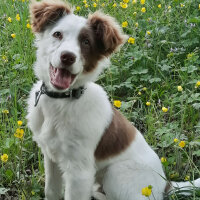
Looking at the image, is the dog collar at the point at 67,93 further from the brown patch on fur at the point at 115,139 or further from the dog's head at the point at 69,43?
the brown patch on fur at the point at 115,139

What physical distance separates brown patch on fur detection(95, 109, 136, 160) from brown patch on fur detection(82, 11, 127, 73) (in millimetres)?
501

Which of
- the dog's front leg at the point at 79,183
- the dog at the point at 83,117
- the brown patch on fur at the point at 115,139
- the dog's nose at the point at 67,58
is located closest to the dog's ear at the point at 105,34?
the dog at the point at 83,117

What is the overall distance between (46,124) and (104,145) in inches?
18.5

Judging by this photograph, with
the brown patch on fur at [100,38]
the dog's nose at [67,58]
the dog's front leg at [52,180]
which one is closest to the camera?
the dog's nose at [67,58]

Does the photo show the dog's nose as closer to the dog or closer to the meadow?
the dog

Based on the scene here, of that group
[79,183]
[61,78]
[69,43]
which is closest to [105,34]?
[69,43]

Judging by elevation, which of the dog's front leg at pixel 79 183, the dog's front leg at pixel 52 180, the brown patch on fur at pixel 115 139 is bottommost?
the dog's front leg at pixel 52 180

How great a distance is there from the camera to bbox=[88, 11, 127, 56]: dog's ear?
266cm

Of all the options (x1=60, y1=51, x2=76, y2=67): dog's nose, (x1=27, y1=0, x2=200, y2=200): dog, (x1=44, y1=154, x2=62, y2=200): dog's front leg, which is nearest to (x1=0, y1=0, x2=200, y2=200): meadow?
(x1=44, y1=154, x2=62, y2=200): dog's front leg

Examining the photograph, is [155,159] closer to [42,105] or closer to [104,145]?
[104,145]

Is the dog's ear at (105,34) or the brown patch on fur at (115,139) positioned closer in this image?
the dog's ear at (105,34)

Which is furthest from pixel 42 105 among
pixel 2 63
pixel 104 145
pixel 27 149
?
pixel 2 63

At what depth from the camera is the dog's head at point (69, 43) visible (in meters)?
2.51

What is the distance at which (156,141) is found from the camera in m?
3.64
